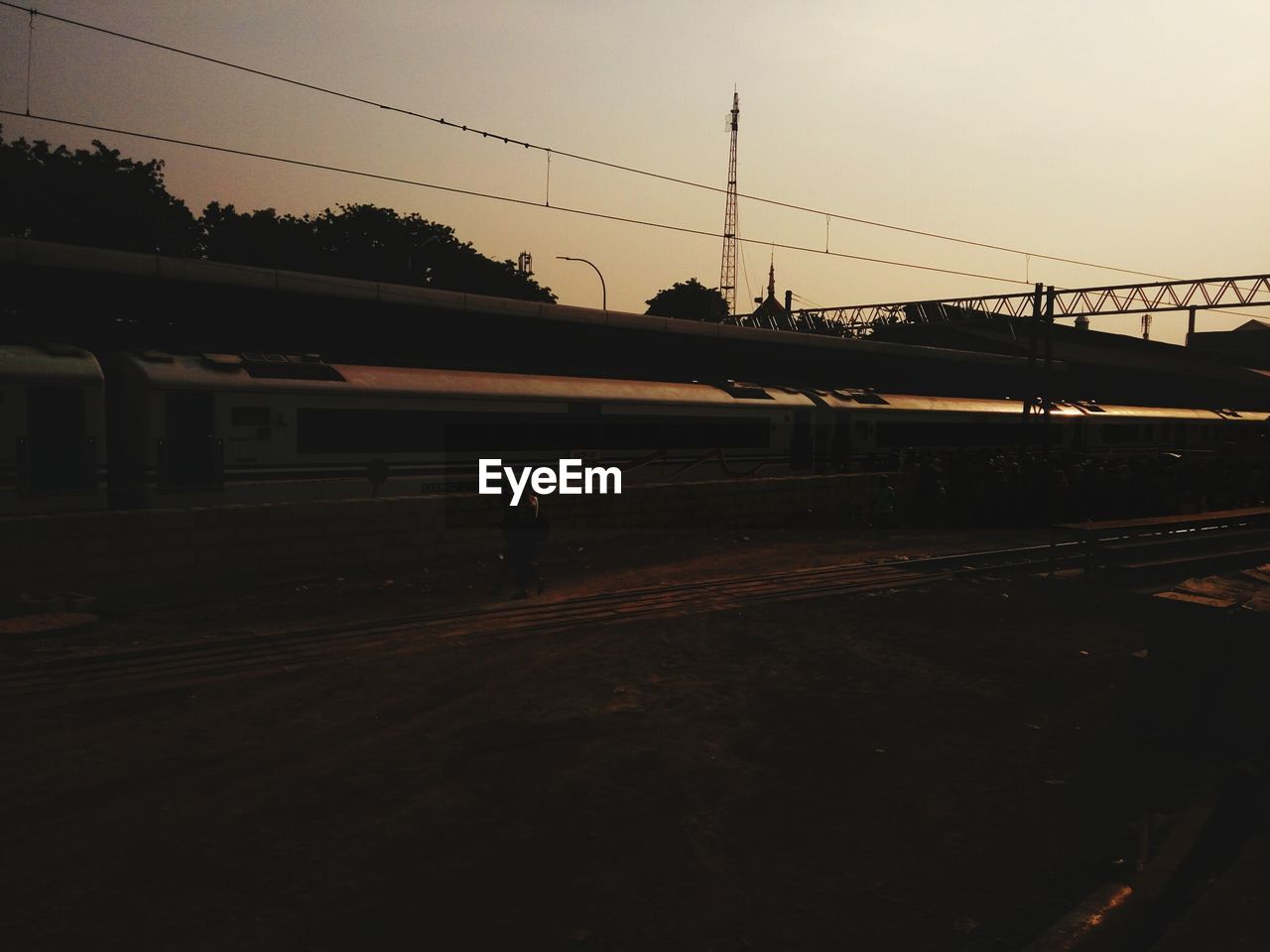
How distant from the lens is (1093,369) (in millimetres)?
54719

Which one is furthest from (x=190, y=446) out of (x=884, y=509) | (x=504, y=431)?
(x=884, y=509)

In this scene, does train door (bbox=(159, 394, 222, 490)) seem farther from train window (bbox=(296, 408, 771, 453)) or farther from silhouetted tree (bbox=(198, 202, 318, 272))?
silhouetted tree (bbox=(198, 202, 318, 272))

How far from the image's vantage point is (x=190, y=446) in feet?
50.1

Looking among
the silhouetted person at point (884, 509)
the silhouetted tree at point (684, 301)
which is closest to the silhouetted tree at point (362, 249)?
the silhouetted tree at point (684, 301)

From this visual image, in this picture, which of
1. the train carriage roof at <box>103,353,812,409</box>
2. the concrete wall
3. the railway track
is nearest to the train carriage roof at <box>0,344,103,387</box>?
the train carriage roof at <box>103,353,812,409</box>

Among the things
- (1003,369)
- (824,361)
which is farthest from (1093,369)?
(824,361)

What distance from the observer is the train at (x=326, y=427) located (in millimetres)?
14398

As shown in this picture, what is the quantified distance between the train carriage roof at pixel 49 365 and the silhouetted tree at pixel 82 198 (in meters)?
31.9

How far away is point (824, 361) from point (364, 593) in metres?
32.8

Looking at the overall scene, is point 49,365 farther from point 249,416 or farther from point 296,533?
point 296,533

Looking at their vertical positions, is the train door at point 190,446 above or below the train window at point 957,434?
below

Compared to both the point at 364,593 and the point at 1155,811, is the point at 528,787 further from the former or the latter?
the point at 364,593

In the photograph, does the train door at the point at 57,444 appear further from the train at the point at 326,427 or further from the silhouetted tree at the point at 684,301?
the silhouetted tree at the point at 684,301

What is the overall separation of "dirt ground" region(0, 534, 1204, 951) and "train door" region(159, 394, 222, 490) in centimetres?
511
